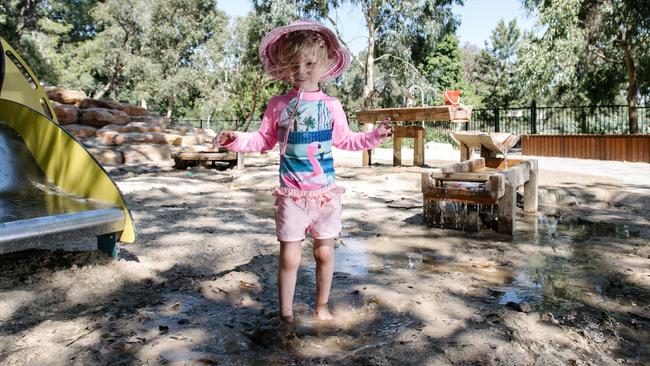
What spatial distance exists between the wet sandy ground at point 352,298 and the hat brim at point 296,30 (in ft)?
4.02

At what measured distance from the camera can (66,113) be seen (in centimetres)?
1664

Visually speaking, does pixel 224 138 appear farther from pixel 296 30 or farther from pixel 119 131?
pixel 119 131

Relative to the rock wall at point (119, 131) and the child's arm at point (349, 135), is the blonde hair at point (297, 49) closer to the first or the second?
the child's arm at point (349, 135)

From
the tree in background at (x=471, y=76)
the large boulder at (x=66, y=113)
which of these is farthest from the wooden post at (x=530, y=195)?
the tree in background at (x=471, y=76)

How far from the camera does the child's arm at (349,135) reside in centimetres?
253

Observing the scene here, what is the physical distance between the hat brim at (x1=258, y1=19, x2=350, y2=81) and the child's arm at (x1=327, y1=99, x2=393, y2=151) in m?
0.21

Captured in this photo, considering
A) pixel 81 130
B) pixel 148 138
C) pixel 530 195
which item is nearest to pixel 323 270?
pixel 530 195

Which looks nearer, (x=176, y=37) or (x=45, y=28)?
(x=45, y=28)

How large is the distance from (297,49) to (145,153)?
42.6ft

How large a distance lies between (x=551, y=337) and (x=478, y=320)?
0.34 m

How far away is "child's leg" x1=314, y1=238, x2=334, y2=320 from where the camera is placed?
2.46 m

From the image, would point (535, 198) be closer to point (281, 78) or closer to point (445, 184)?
point (445, 184)

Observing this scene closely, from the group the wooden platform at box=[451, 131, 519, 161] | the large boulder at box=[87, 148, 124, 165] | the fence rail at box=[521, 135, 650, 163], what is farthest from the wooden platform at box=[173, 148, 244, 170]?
the fence rail at box=[521, 135, 650, 163]

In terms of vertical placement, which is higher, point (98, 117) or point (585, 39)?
point (585, 39)
